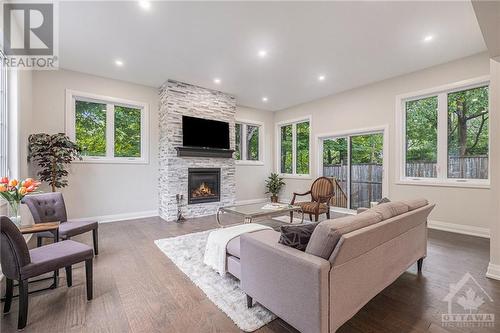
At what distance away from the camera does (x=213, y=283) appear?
7.68ft

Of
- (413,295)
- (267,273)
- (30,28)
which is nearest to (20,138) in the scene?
(30,28)

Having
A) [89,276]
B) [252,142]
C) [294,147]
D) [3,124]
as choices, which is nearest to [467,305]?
[89,276]

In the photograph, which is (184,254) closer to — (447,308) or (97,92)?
(447,308)

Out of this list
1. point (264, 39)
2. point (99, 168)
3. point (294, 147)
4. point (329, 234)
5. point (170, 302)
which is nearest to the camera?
point (329, 234)

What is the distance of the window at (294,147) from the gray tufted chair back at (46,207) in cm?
578

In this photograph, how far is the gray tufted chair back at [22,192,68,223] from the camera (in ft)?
9.21

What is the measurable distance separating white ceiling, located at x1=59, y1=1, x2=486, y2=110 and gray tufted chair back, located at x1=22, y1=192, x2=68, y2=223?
2.39m

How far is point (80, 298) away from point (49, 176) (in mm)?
2990

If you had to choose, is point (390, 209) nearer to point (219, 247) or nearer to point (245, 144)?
point (219, 247)

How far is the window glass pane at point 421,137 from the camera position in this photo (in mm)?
4484

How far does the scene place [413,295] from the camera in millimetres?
2135

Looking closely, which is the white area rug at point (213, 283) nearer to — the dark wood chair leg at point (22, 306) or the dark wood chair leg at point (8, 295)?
the dark wood chair leg at point (22, 306)

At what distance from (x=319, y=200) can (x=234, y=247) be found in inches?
105

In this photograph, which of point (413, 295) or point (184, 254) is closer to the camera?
point (413, 295)
